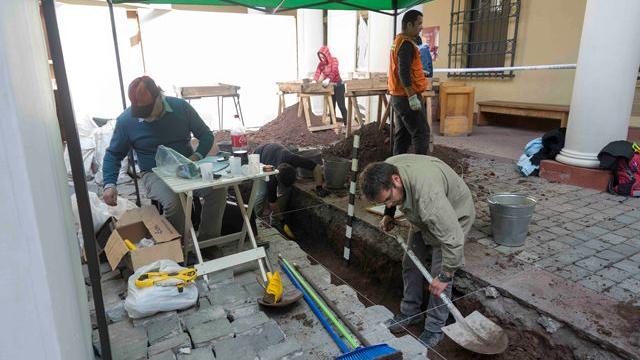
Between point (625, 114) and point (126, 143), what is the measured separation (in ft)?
18.3

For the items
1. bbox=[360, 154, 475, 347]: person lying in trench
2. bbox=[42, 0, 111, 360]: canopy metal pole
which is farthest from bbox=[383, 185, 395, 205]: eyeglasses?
bbox=[42, 0, 111, 360]: canopy metal pole

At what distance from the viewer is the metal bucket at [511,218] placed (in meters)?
3.46

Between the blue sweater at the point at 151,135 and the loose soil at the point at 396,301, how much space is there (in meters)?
1.79

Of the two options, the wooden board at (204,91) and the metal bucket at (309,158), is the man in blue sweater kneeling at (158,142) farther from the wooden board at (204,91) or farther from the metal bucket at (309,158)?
the wooden board at (204,91)

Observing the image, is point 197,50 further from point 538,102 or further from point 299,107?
point 538,102

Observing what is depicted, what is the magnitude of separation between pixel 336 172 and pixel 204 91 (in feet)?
19.1

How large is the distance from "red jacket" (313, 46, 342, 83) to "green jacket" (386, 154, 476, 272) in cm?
717

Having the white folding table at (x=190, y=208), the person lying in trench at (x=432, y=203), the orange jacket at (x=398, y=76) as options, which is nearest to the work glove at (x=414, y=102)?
the orange jacket at (x=398, y=76)

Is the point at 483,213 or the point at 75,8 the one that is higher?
the point at 75,8

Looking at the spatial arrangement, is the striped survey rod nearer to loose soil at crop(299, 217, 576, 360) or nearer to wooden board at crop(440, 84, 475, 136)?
loose soil at crop(299, 217, 576, 360)

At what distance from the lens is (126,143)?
3.89m

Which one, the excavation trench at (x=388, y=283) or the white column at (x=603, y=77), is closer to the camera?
the excavation trench at (x=388, y=283)

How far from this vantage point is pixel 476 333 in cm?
285

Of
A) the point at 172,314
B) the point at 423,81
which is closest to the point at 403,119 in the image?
the point at 423,81
